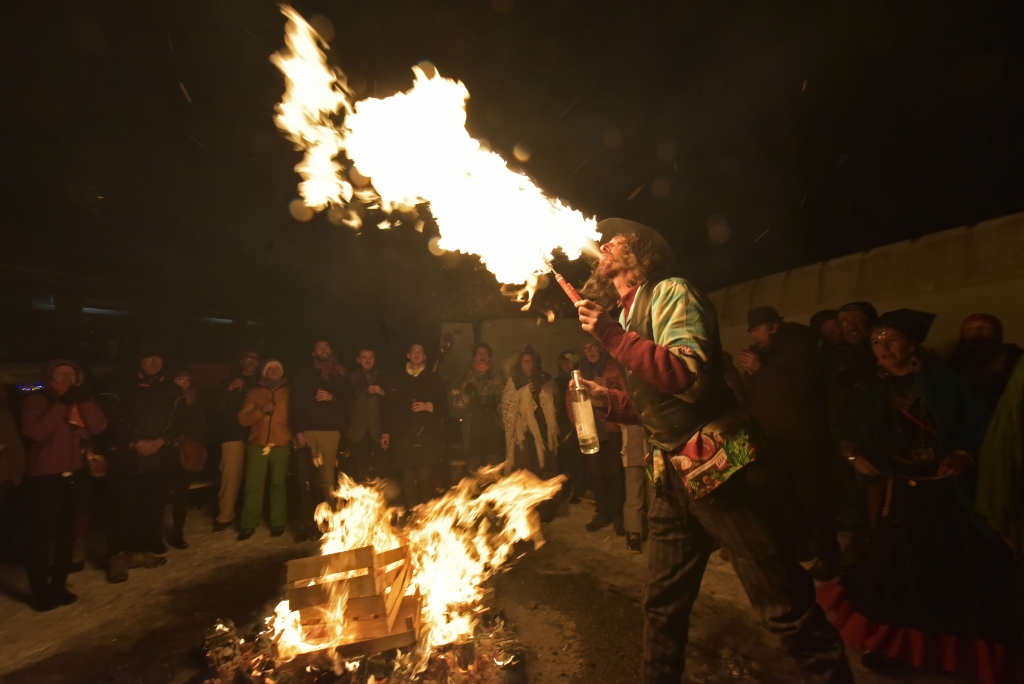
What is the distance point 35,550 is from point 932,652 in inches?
270

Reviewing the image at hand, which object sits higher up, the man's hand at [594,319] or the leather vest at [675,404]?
the man's hand at [594,319]

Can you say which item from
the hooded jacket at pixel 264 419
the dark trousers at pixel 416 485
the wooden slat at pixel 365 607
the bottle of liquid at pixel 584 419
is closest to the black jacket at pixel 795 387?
the bottle of liquid at pixel 584 419

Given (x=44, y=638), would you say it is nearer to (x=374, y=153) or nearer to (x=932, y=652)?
(x=374, y=153)

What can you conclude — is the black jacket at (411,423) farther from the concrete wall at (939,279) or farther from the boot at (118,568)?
the concrete wall at (939,279)

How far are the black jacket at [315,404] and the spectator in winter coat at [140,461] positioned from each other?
1.31 metres

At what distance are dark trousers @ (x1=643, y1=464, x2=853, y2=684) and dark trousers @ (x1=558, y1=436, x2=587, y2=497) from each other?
4.83m

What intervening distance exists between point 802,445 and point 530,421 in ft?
10.8

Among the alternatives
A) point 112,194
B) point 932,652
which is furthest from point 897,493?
point 112,194

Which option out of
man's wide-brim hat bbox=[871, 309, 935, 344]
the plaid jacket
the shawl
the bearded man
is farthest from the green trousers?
man's wide-brim hat bbox=[871, 309, 935, 344]

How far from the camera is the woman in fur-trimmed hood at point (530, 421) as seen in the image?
679 centimetres

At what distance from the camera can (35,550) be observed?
4.26 m

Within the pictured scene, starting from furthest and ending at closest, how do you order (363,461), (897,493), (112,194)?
1. (112,194)
2. (363,461)
3. (897,493)

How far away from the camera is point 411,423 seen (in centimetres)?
649

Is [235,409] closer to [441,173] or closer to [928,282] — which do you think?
[441,173]
